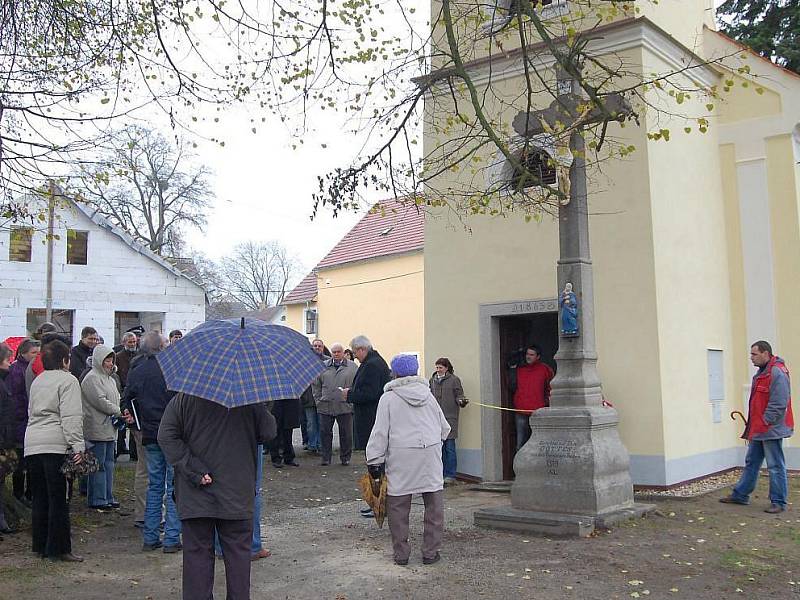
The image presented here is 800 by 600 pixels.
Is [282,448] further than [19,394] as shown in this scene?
Yes

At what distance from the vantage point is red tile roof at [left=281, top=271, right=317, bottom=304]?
31.3m

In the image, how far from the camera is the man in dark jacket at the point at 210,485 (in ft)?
16.1

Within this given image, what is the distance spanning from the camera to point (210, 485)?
4902 mm

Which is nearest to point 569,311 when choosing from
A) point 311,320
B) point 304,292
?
point 311,320

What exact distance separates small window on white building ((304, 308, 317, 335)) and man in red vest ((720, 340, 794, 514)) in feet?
75.1

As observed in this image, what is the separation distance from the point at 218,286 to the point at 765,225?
120 ft

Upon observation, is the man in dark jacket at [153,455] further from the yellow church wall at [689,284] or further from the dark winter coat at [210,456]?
the yellow church wall at [689,284]

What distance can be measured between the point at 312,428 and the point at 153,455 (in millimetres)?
7052

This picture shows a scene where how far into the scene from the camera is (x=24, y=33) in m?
8.39

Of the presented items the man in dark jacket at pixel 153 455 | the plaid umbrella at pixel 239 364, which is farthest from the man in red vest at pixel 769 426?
the man in dark jacket at pixel 153 455

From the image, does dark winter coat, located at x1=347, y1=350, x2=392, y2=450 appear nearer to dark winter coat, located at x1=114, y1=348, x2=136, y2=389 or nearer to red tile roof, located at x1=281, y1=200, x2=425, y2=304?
dark winter coat, located at x1=114, y1=348, x2=136, y2=389

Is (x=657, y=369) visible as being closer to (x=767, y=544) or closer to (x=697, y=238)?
(x=697, y=238)

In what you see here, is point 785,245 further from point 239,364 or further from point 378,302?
point 378,302

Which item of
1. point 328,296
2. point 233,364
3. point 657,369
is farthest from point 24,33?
point 328,296
